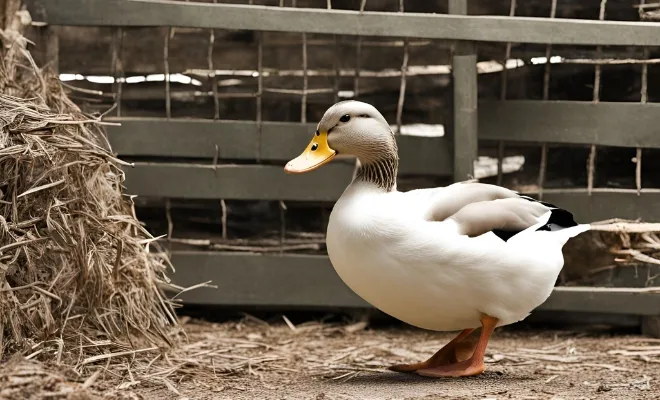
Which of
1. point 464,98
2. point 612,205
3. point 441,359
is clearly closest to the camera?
point 441,359

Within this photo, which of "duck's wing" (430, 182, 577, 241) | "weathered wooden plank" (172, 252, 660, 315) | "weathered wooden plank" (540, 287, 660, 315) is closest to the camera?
"duck's wing" (430, 182, 577, 241)

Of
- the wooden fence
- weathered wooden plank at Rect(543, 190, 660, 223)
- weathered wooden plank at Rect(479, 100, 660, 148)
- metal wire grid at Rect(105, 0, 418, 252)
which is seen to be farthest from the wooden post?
weathered wooden plank at Rect(543, 190, 660, 223)

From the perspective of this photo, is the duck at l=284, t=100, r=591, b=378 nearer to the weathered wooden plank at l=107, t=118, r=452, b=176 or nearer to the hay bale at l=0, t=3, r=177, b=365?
the hay bale at l=0, t=3, r=177, b=365

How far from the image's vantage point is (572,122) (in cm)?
516

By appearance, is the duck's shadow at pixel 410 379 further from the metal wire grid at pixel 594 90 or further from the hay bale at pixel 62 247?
the metal wire grid at pixel 594 90

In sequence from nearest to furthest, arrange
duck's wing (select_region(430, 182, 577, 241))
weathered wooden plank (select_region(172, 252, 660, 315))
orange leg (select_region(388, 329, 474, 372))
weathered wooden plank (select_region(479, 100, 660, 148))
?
duck's wing (select_region(430, 182, 577, 241))
orange leg (select_region(388, 329, 474, 372))
weathered wooden plank (select_region(479, 100, 660, 148))
weathered wooden plank (select_region(172, 252, 660, 315))

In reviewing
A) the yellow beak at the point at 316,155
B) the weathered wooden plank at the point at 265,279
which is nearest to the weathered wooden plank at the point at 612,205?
the weathered wooden plank at the point at 265,279

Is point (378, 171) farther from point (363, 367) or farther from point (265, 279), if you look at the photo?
point (265, 279)

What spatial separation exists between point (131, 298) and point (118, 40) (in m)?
1.53

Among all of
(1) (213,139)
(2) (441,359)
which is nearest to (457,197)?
(2) (441,359)

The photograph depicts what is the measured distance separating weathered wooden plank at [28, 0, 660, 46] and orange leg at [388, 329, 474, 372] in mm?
1596

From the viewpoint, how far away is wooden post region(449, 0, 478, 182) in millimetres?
5074

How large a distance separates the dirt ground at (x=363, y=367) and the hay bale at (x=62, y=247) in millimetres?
233

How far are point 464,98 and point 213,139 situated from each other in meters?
1.36
